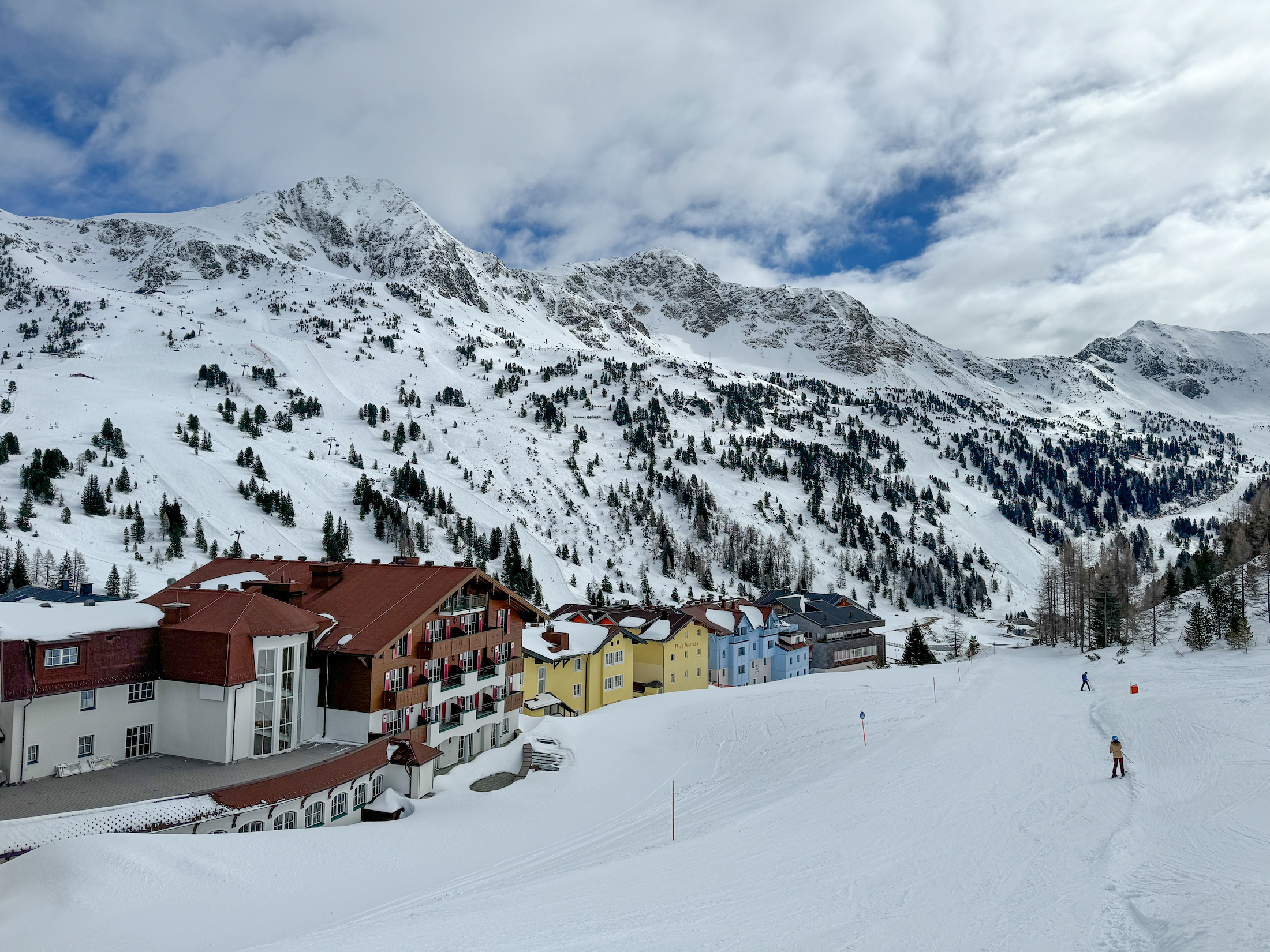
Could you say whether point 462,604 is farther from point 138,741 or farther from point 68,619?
point 68,619

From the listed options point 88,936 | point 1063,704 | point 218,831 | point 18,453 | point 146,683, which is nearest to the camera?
point 88,936

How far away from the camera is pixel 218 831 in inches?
785

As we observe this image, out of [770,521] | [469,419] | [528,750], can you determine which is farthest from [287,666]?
[469,419]

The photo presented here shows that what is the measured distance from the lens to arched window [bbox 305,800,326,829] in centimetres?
2258

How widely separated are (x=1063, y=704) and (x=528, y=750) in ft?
96.2

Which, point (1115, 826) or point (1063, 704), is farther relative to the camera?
point (1063, 704)

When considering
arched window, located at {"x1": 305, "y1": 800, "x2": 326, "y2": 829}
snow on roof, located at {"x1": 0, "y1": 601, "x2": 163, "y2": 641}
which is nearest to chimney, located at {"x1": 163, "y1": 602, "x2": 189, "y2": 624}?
snow on roof, located at {"x1": 0, "y1": 601, "x2": 163, "y2": 641}

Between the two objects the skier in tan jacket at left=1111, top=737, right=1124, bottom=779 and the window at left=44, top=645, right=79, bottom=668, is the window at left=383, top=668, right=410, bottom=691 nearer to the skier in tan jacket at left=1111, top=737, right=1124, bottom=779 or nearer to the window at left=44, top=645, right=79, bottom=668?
the window at left=44, top=645, right=79, bottom=668

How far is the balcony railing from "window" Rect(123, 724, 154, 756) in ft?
37.2

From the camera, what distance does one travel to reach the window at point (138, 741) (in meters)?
24.4

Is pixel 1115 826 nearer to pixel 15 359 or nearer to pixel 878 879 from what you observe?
pixel 878 879

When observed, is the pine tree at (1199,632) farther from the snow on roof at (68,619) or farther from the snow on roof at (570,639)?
the snow on roof at (68,619)

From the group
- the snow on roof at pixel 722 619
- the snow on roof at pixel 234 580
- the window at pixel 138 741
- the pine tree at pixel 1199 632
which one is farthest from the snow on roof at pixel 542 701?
the pine tree at pixel 1199 632

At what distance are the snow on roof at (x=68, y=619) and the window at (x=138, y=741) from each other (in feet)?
12.0
